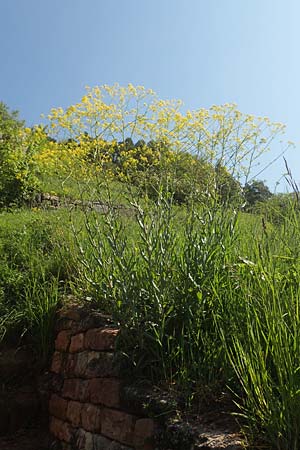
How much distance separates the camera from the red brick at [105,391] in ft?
8.95

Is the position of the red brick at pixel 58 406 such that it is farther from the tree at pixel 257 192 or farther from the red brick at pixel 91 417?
the tree at pixel 257 192

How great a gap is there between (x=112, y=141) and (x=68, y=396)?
5.48 ft

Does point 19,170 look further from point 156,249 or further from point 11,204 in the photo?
point 156,249

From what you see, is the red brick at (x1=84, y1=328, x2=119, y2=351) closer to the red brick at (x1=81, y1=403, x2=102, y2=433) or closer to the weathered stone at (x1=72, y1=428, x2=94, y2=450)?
the red brick at (x1=81, y1=403, x2=102, y2=433)

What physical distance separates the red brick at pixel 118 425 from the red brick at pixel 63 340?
77 centimetres

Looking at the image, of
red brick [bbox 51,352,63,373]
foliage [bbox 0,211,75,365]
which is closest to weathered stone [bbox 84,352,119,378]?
red brick [bbox 51,352,63,373]

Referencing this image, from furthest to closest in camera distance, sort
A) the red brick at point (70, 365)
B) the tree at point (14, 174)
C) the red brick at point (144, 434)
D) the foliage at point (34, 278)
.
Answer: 1. the tree at point (14, 174)
2. the foliage at point (34, 278)
3. the red brick at point (70, 365)
4. the red brick at point (144, 434)

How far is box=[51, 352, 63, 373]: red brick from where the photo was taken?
11.5 ft

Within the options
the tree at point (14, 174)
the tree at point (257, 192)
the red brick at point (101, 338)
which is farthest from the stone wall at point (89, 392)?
the tree at point (14, 174)

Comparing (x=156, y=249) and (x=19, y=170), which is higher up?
(x=19, y=170)

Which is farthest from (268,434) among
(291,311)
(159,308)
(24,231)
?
(24,231)

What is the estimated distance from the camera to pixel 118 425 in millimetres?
2643

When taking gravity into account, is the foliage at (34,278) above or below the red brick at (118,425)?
above

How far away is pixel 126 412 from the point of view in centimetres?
262
